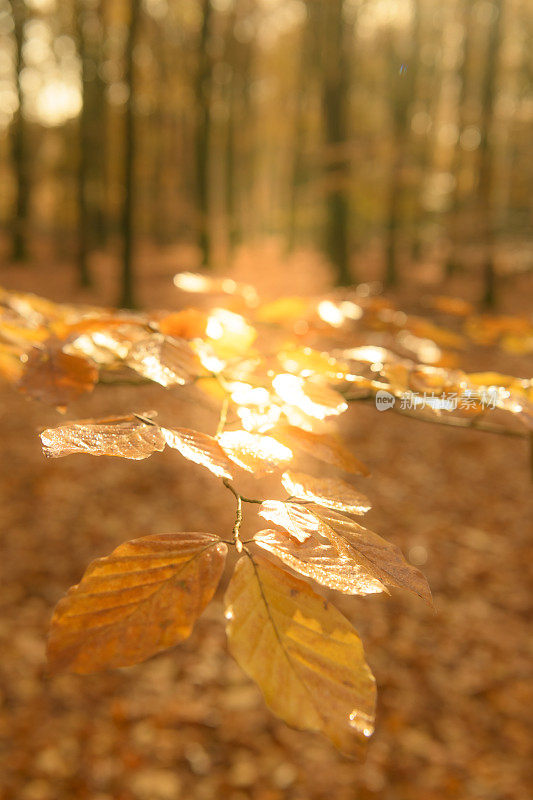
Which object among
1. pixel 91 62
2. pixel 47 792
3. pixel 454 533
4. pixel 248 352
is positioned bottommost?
pixel 454 533

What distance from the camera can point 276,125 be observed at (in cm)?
2241

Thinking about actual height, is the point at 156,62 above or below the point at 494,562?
above

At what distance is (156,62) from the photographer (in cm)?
1733

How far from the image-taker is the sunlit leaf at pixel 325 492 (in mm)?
623

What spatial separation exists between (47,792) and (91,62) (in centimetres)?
1503

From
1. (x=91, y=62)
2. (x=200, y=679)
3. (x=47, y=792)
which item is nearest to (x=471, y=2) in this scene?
→ (x=91, y=62)

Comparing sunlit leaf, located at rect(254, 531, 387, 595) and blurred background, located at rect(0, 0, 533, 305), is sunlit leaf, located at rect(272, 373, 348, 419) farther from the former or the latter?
blurred background, located at rect(0, 0, 533, 305)

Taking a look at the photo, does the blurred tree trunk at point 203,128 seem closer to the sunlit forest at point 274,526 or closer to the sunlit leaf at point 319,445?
the sunlit forest at point 274,526

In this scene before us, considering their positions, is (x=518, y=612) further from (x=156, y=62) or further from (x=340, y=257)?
(x=156, y=62)

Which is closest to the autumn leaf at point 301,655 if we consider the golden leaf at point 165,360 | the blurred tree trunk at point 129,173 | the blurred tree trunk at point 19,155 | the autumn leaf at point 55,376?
the golden leaf at point 165,360

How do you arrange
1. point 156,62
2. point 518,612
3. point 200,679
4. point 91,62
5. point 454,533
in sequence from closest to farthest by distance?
1. point 200,679
2. point 518,612
3. point 454,533
4. point 91,62
5. point 156,62

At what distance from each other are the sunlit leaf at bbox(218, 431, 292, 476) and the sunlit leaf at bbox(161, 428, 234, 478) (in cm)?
2

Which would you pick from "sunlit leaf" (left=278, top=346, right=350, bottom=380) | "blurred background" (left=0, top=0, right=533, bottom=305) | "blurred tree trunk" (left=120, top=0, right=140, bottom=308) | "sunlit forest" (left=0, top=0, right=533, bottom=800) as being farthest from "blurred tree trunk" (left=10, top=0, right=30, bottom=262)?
"sunlit leaf" (left=278, top=346, right=350, bottom=380)

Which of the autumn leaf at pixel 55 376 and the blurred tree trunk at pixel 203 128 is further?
the blurred tree trunk at pixel 203 128
